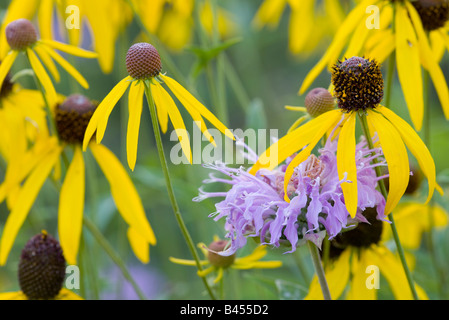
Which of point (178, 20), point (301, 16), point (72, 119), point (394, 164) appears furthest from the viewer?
point (178, 20)

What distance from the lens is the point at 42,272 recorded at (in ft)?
2.03

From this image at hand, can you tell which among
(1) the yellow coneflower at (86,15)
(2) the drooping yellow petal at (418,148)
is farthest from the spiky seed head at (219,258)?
(1) the yellow coneflower at (86,15)

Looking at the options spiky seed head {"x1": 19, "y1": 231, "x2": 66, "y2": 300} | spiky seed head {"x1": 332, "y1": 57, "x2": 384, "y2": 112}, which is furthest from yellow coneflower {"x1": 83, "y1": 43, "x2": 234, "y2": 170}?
spiky seed head {"x1": 19, "y1": 231, "x2": 66, "y2": 300}

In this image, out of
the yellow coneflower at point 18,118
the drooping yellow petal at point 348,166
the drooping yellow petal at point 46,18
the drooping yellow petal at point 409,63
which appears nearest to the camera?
the drooping yellow petal at point 348,166

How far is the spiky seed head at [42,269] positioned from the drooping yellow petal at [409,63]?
380 mm

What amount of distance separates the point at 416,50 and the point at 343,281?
0.24 metres

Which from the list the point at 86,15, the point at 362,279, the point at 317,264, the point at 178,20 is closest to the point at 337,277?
the point at 362,279

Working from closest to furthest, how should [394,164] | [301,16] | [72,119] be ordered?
[394,164]
[72,119]
[301,16]

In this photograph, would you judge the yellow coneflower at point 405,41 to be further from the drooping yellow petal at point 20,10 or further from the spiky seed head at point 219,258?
the drooping yellow petal at point 20,10

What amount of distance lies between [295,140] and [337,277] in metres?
0.21

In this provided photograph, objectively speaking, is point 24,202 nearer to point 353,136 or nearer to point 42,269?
point 42,269

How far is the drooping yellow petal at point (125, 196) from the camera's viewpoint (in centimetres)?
64
